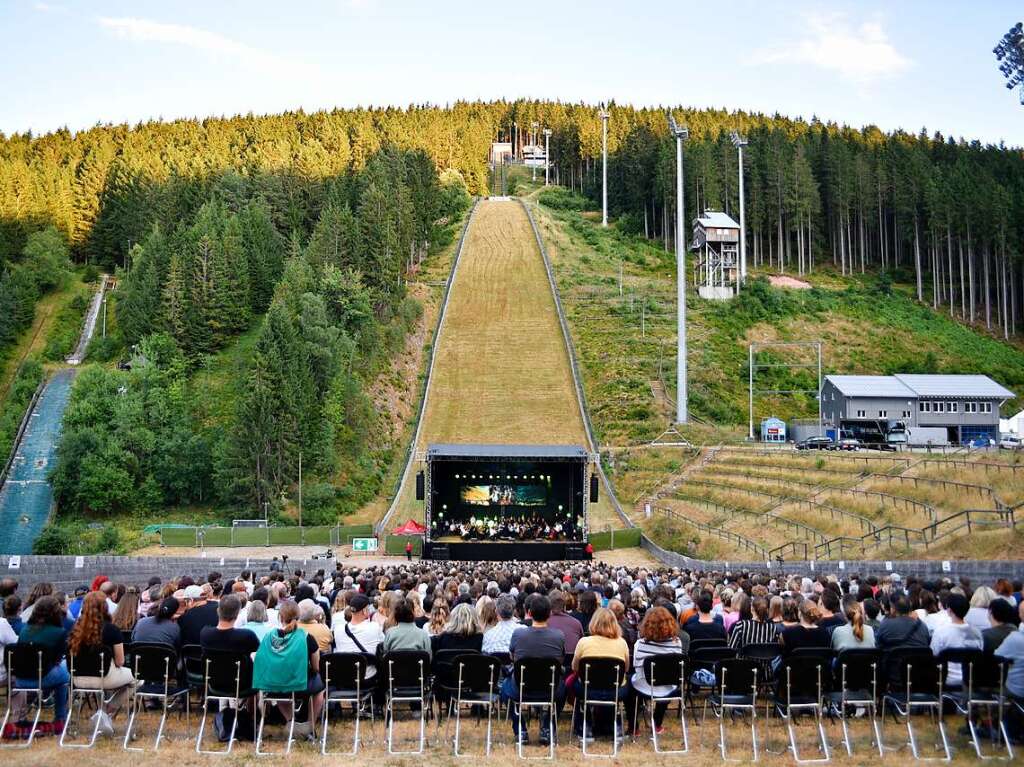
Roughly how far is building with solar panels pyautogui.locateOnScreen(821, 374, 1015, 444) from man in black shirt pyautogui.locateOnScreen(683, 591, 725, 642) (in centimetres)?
4802

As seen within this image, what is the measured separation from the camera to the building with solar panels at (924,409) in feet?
184

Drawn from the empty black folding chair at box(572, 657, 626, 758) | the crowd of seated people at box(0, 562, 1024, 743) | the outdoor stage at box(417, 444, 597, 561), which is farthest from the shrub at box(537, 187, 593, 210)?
the empty black folding chair at box(572, 657, 626, 758)

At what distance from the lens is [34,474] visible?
52688mm

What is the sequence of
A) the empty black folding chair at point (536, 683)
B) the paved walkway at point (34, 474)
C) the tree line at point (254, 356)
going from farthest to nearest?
the tree line at point (254, 356)
the paved walkway at point (34, 474)
the empty black folding chair at point (536, 683)

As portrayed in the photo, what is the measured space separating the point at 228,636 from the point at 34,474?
49.7 m

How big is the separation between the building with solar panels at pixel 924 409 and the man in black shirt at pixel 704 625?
48022 mm

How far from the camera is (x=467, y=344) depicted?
220ft

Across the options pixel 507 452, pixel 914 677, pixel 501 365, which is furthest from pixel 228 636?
pixel 501 365

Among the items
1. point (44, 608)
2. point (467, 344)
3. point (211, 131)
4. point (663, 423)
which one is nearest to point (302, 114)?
point (211, 131)

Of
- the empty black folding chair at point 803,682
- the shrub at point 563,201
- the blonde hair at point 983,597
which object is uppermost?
the shrub at point 563,201

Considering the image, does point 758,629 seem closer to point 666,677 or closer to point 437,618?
point 666,677

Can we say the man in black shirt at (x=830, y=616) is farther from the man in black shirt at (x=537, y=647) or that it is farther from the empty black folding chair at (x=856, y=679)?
the man in black shirt at (x=537, y=647)

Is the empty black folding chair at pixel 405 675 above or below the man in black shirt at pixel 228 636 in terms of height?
below

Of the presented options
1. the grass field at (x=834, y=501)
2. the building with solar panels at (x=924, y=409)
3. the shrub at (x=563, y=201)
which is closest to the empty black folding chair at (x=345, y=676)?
the grass field at (x=834, y=501)
